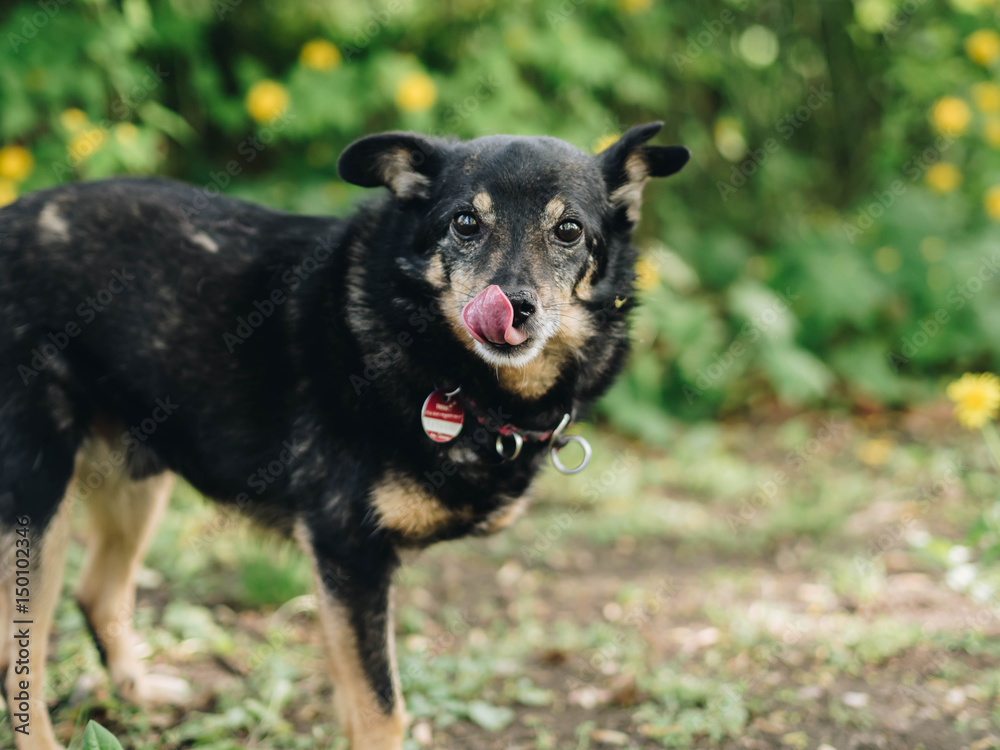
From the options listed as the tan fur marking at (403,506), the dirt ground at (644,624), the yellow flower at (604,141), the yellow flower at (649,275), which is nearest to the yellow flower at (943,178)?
the dirt ground at (644,624)

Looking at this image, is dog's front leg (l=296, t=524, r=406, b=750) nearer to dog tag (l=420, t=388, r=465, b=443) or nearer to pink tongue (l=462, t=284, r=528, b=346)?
dog tag (l=420, t=388, r=465, b=443)

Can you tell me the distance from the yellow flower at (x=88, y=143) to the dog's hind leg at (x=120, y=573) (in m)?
1.91

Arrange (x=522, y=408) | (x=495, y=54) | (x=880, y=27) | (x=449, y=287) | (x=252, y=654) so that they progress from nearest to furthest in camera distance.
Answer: (x=449, y=287)
(x=522, y=408)
(x=252, y=654)
(x=495, y=54)
(x=880, y=27)

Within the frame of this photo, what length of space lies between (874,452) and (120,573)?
4362 mm

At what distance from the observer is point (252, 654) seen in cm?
322

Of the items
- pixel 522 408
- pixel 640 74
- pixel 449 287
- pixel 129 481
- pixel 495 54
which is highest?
pixel 640 74

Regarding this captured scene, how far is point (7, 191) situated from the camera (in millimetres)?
3910

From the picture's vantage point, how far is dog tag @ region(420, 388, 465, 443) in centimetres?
243

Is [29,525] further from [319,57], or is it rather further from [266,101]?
[319,57]

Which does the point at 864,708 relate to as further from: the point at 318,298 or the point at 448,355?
the point at 318,298

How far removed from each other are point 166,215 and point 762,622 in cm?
279

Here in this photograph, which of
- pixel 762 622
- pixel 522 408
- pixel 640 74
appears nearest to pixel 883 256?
pixel 640 74

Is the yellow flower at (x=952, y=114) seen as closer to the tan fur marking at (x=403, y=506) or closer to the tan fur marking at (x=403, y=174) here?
the tan fur marking at (x=403, y=174)

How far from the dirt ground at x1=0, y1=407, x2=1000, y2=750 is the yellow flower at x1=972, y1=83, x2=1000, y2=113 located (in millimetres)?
2395
